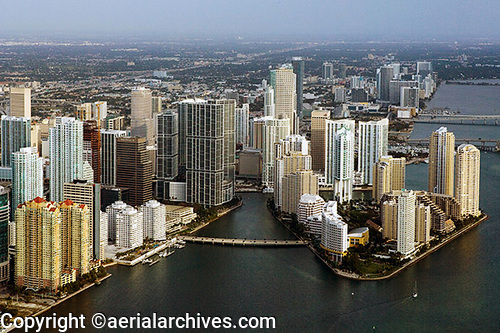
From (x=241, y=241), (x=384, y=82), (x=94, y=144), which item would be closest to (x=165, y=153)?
(x=94, y=144)

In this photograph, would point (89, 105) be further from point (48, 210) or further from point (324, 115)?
point (48, 210)

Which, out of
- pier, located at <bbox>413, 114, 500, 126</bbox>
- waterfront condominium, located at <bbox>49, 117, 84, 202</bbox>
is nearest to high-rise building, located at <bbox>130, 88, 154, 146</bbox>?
waterfront condominium, located at <bbox>49, 117, 84, 202</bbox>

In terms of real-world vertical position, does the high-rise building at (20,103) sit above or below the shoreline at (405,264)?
above

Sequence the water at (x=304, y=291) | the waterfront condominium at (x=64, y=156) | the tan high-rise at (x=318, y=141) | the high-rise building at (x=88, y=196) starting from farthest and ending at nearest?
the tan high-rise at (x=318, y=141)
the waterfront condominium at (x=64, y=156)
the high-rise building at (x=88, y=196)
the water at (x=304, y=291)

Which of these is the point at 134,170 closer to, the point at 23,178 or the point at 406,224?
the point at 23,178

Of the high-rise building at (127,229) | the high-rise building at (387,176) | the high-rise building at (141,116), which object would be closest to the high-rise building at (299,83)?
the high-rise building at (141,116)

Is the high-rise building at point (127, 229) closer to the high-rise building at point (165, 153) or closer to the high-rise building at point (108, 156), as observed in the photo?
the high-rise building at point (108, 156)

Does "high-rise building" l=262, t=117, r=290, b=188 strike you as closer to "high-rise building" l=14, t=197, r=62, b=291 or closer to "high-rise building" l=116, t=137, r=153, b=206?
"high-rise building" l=116, t=137, r=153, b=206
